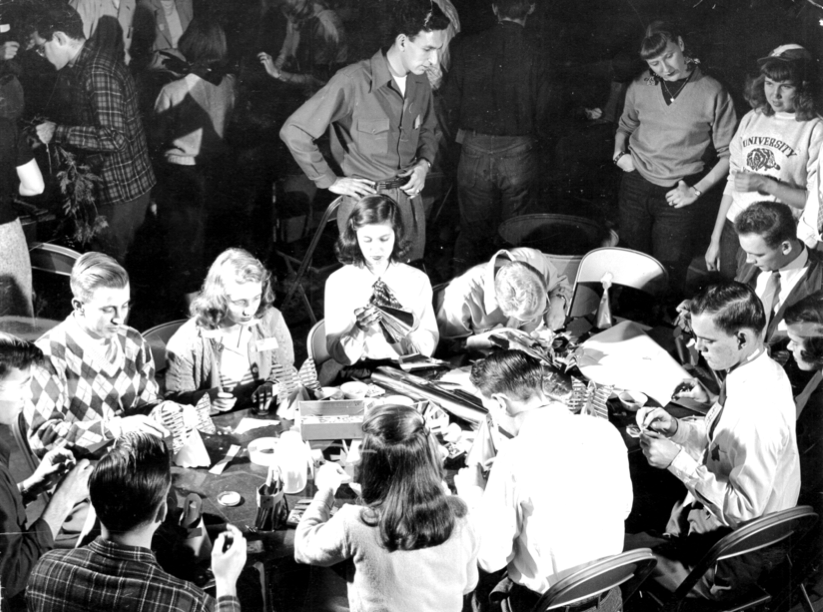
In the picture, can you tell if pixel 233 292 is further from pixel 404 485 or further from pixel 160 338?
pixel 404 485

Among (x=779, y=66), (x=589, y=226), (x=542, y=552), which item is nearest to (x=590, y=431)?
(x=542, y=552)

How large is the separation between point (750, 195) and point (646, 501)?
1604 mm

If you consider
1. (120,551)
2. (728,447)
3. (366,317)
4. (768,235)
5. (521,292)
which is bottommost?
(120,551)

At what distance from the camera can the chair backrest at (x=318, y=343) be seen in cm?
415

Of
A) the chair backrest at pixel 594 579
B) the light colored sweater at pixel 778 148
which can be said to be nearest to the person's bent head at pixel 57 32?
the chair backrest at pixel 594 579

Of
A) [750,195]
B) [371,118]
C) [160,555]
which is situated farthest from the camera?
[750,195]

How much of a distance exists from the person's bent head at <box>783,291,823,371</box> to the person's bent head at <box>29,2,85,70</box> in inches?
141

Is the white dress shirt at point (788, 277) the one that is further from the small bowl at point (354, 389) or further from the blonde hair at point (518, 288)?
the small bowl at point (354, 389)

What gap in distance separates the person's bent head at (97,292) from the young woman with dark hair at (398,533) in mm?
1232

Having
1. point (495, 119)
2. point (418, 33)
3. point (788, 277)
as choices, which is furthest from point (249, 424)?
point (788, 277)

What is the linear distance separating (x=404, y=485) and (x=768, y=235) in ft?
7.79

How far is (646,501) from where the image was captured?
14.1 ft

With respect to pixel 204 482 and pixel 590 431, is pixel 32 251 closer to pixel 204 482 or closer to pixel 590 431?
pixel 204 482

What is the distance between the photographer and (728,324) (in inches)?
168
